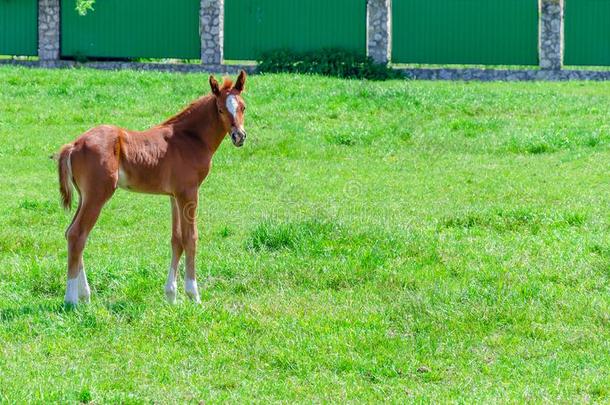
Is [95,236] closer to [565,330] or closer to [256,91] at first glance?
[565,330]

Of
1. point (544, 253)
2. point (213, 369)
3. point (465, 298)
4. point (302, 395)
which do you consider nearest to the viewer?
point (302, 395)

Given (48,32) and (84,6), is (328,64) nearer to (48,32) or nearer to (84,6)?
(84,6)

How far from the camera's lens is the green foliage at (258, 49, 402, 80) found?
31.7 metres

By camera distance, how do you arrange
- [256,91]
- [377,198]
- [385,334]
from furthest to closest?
[256,91] < [377,198] < [385,334]

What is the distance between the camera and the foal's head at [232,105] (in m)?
9.74

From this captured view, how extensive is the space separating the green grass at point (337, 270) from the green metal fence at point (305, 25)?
11.9 meters

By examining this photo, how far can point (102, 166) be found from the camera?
950cm

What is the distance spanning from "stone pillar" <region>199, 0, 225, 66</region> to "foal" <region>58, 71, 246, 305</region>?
2340 centimetres

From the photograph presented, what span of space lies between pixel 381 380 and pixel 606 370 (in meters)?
1.61

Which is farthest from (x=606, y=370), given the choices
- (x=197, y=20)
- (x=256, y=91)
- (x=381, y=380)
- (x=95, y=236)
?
(x=197, y=20)

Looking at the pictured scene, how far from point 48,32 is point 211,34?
15.9 feet

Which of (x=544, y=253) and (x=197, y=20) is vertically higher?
(x=197, y=20)

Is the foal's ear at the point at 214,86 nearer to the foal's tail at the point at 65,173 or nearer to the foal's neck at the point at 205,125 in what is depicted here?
the foal's neck at the point at 205,125

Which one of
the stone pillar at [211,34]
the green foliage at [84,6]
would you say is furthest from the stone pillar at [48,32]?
the stone pillar at [211,34]
